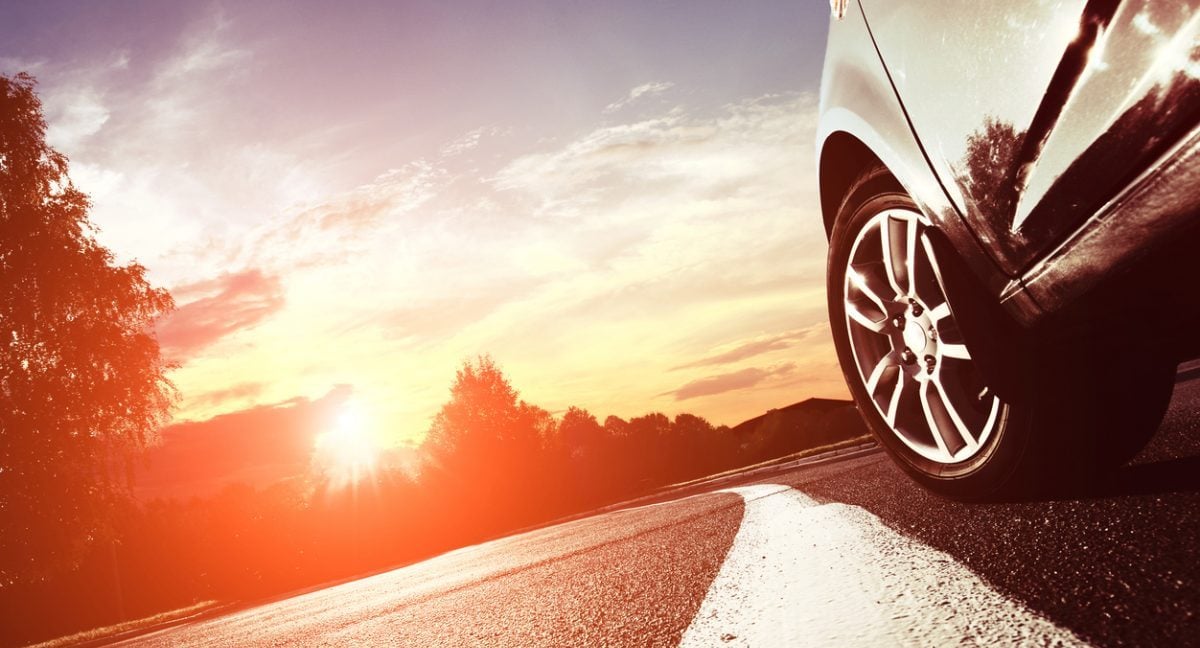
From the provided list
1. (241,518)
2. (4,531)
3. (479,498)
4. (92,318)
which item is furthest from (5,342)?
(479,498)

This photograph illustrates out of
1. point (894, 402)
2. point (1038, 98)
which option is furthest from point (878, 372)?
point (1038, 98)

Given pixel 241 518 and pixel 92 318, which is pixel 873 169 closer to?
pixel 92 318

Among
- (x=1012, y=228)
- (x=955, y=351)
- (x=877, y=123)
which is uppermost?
(x=877, y=123)

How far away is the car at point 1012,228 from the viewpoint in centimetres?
138

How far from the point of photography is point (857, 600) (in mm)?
1522

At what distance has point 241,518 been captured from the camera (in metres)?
39.2

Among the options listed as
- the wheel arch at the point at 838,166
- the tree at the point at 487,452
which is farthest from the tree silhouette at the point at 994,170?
the tree at the point at 487,452

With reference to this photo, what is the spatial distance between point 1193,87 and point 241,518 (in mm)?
44604

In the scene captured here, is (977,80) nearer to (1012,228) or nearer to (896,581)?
(1012,228)

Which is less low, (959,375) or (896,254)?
(896,254)

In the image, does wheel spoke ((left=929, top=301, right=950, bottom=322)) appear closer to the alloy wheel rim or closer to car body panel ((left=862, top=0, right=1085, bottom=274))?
the alloy wheel rim

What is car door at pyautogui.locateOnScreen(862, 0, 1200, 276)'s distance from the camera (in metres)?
1.31

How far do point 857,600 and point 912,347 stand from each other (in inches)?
42.9

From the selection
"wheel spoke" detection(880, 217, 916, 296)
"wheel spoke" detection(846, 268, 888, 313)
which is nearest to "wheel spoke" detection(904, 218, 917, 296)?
"wheel spoke" detection(880, 217, 916, 296)
